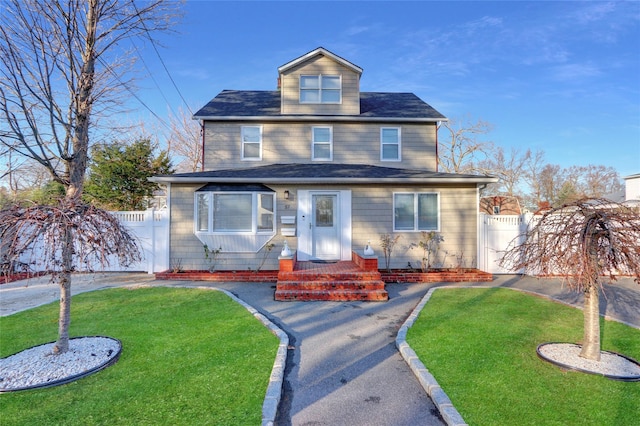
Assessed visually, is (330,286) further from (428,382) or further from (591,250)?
(591,250)

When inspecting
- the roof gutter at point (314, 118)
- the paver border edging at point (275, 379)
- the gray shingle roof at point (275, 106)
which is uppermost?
the gray shingle roof at point (275, 106)

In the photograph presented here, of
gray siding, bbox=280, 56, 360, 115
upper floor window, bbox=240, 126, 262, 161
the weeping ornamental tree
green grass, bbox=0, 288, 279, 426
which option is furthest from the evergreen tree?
the weeping ornamental tree

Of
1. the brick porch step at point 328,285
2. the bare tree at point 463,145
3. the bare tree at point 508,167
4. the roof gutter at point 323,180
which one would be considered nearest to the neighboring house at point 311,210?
the roof gutter at point 323,180

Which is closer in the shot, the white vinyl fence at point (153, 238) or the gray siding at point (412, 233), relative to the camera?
the white vinyl fence at point (153, 238)

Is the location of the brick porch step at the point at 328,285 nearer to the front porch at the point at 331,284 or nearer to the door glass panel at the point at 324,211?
the front porch at the point at 331,284

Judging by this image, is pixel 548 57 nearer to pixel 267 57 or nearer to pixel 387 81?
pixel 387 81

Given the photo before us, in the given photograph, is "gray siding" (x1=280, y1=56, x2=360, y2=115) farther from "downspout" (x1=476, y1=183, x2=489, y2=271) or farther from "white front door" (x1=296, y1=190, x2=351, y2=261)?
"downspout" (x1=476, y1=183, x2=489, y2=271)

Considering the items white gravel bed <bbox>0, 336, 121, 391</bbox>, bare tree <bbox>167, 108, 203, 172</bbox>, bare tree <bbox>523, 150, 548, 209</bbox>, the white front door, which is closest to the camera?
white gravel bed <bbox>0, 336, 121, 391</bbox>

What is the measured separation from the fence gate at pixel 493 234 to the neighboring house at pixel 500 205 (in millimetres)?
10217

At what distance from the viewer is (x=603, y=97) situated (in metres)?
18.7

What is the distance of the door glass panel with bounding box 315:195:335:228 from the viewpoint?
1024cm

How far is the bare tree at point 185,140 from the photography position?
2547 cm

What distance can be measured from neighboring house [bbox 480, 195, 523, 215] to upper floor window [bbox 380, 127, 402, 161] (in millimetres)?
11397

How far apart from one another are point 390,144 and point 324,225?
168 inches
